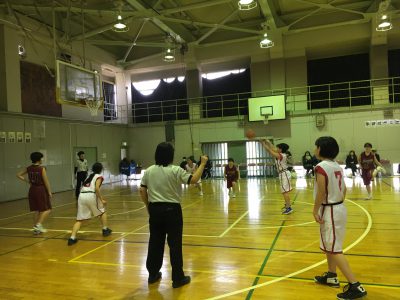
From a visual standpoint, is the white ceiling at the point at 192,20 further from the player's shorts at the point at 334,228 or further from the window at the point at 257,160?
the player's shorts at the point at 334,228

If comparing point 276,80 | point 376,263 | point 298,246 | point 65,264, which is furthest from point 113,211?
point 276,80

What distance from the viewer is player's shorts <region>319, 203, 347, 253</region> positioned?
339 cm

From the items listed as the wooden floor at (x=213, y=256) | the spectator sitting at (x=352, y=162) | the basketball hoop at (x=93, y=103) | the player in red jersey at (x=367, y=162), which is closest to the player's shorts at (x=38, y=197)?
the wooden floor at (x=213, y=256)

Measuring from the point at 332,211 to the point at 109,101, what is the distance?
64.2 feet

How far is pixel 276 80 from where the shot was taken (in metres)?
18.5

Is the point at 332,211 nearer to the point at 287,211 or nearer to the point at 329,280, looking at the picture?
the point at 329,280

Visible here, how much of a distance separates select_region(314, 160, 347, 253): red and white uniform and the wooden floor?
58 cm

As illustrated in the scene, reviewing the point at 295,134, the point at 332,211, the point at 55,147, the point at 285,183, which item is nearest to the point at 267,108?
the point at 295,134

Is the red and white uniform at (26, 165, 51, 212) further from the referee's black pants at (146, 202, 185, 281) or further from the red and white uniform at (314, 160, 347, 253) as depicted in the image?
the red and white uniform at (314, 160, 347, 253)

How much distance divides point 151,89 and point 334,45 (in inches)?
442

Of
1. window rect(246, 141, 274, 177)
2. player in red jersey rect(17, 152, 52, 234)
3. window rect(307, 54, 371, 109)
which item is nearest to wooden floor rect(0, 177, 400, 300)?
player in red jersey rect(17, 152, 52, 234)

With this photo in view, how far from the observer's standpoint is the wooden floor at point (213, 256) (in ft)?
12.4

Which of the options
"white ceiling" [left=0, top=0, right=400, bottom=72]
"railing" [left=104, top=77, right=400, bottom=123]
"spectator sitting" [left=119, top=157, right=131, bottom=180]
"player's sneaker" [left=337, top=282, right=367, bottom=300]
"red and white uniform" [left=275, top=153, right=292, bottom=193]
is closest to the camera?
"player's sneaker" [left=337, top=282, right=367, bottom=300]

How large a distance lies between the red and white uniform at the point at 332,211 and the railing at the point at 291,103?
14577mm
